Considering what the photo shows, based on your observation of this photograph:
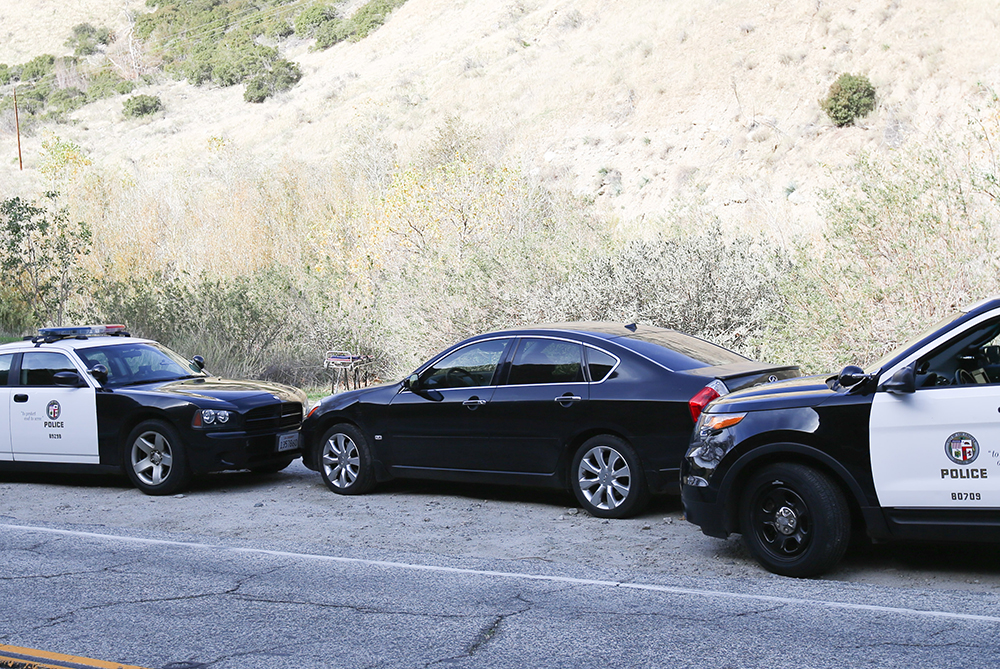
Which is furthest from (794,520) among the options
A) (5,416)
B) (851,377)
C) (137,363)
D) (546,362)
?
(5,416)

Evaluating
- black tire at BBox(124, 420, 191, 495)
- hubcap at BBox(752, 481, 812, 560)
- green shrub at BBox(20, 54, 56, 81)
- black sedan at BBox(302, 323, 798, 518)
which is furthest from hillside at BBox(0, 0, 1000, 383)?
green shrub at BBox(20, 54, 56, 81)

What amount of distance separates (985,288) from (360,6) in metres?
71.4

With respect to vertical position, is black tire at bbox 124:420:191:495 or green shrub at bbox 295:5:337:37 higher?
green shrub at bbox 295:5:337:37

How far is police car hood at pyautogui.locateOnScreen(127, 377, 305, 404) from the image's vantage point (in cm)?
978

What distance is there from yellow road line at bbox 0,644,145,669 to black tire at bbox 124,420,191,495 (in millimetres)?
4536

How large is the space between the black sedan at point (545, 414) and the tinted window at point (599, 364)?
0.4 inches

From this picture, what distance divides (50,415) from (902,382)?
8294 millimetres

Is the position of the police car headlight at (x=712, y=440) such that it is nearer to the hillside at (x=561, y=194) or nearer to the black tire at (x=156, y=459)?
the black tire at (x=156, y=459)

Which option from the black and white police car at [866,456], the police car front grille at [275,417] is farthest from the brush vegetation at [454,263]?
the black and white police car at [866,456]

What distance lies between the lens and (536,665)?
4.59 meters

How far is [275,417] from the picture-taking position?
9.93 m

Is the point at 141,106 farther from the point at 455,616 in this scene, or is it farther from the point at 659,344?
the point at 455,616

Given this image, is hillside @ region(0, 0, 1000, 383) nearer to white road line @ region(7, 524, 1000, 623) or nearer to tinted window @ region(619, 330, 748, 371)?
tinted window @ region(619, 330, 748, 371)


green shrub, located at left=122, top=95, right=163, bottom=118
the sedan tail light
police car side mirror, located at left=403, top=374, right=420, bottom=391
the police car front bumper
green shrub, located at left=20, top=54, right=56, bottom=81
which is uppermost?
green shrub, located at left=20, top=54, right=56, bottom=81
